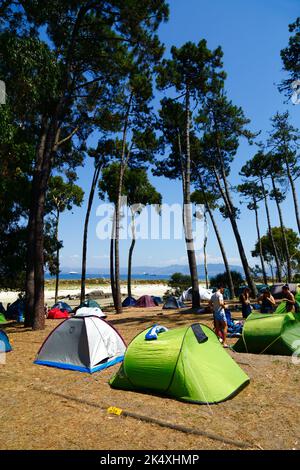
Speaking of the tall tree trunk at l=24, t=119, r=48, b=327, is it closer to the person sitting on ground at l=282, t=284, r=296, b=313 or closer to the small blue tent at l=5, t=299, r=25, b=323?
the small blue tent at l=5, t=299, r=25, b=323

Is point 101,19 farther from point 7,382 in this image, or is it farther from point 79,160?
point 7,382

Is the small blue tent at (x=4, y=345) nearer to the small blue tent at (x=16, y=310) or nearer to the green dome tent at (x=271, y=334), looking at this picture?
the green dome tent at (x=271, y=334)

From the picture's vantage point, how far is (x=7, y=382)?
6.59m

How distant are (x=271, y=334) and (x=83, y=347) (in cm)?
441

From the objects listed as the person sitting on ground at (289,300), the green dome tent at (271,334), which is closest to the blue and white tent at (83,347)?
the green dome tent at (271,334)

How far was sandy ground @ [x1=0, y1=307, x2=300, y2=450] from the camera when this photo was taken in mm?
4074

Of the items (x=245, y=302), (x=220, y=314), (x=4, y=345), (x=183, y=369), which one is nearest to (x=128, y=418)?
(x=183, y=369)

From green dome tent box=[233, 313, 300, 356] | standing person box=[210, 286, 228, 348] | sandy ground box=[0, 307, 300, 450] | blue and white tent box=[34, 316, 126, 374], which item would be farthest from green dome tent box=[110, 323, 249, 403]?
standing person box=[210, 286, 228, 348]

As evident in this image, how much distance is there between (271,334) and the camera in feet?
25.6

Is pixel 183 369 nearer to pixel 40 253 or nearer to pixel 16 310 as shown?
pixel 40 253

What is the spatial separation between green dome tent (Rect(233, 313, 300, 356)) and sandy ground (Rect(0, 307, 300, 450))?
0.58 meters

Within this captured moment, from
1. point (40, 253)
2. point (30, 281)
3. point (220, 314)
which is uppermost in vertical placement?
point (40, 253)

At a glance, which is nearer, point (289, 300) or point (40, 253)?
point (289, 300)
